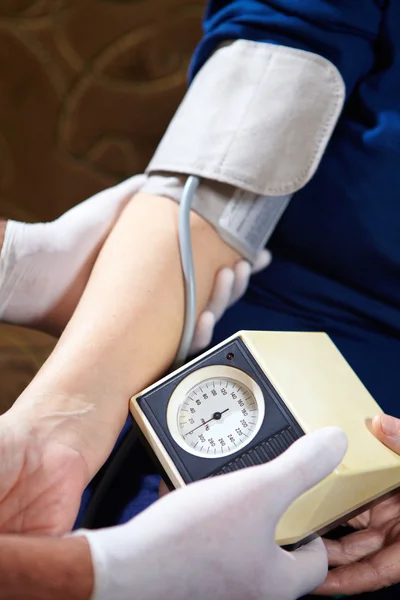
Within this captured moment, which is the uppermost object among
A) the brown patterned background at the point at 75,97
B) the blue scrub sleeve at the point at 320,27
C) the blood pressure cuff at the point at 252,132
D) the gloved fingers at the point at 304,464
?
the blue scrub sleeve at the point at 320,27

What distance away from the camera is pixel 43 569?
18.6 inches

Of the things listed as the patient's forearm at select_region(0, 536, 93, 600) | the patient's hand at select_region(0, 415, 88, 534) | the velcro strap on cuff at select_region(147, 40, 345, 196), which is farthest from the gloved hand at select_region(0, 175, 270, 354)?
the patient's forearm at select_region(0, 536, 93, 600)

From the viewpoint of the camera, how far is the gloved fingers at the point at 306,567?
63 centimetres

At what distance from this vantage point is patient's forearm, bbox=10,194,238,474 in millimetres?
703

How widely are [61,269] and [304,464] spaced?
43 centimetres

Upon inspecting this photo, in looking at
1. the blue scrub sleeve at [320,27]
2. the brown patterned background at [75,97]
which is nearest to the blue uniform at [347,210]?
the blue scrub sleeve at [320,27]

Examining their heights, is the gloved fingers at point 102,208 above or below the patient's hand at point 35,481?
above

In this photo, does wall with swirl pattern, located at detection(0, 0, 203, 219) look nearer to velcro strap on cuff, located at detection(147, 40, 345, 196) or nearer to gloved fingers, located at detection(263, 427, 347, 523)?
velcro strap on cuff, located at detection(147, 40, 345, 196)

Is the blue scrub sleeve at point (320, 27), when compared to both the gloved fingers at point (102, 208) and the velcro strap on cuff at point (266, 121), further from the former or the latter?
the gloved fingers at point (102, 208)

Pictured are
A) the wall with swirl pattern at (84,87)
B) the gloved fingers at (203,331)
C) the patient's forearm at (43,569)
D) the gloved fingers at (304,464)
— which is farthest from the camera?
the wall with swirl pattern at (84,87)

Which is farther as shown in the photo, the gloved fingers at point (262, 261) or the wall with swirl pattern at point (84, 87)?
the wall with swirl pattern at point (84, 87)

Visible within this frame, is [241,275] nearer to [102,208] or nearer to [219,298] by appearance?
[219,298]

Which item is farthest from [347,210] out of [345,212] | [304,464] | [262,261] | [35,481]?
[35,481]

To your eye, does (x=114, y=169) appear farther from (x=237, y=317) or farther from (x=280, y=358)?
(x=280, y=358)
